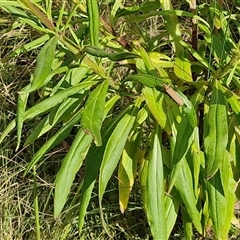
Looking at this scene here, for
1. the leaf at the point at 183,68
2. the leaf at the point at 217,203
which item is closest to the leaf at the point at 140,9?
the leaf at the point at 183,68

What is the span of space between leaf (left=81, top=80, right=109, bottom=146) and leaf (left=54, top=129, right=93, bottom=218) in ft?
0.50

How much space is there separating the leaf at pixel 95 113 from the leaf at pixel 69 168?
5.9 inches

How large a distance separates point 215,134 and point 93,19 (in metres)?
0.35

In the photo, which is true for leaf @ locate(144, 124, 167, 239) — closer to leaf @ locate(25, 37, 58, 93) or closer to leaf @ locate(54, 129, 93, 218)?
leaf @ locate(54, 129, 93, 218)

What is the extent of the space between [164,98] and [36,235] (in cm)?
87

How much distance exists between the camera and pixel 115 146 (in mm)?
1250

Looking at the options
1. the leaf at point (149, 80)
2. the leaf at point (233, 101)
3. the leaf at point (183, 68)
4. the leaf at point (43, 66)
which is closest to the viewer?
the leaf at point (43, 66)

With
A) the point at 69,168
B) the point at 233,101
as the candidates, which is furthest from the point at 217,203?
the point at 69,168

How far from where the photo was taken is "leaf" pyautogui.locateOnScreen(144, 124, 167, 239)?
1.32m

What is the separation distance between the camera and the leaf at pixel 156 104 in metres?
1.18

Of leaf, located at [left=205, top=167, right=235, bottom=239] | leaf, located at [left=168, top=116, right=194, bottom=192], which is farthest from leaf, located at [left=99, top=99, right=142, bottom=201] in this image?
leaf, located at [left=205, top=167, right=235, bottom=239]

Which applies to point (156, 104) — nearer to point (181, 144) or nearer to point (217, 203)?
point (181, 144)

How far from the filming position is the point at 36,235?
6.15ft

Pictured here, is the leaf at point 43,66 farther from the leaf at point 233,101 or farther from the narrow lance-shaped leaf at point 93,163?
the leaf at point 233,101
